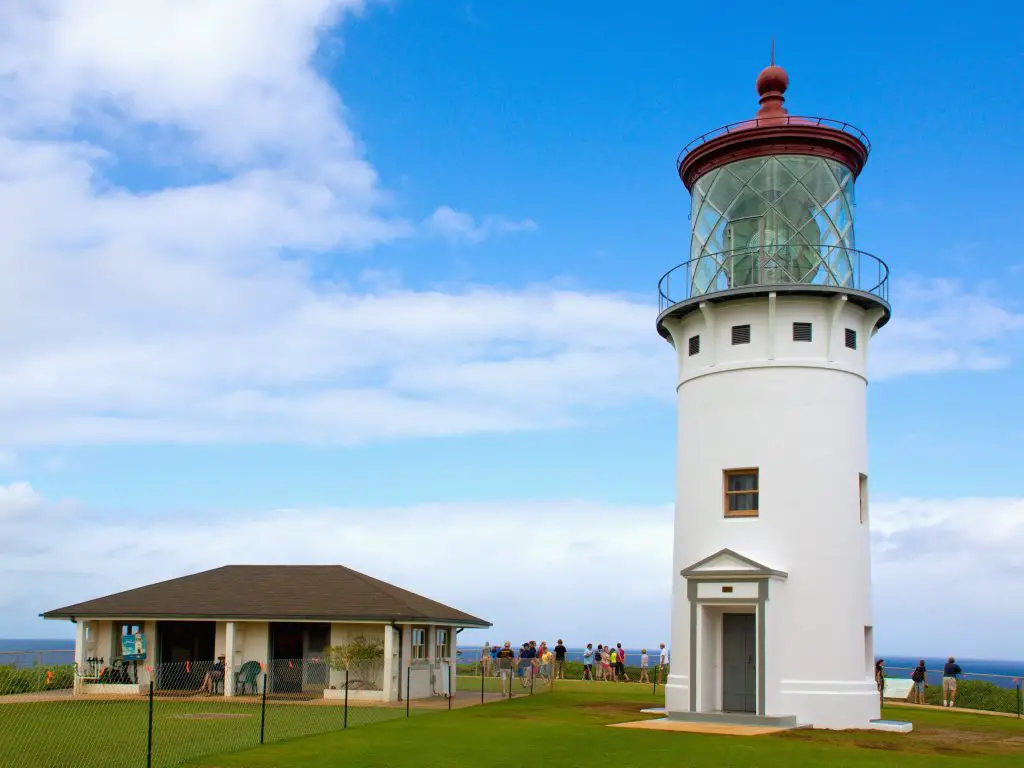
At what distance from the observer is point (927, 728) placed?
22969mm

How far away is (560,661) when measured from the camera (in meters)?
40.3

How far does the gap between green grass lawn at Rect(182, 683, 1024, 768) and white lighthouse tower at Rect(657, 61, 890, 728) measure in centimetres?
179

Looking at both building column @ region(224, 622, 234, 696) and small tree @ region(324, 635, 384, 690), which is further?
building column @ region(224, 622, 234, 696)

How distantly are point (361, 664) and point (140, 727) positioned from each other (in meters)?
8.39

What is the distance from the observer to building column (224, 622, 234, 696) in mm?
28828

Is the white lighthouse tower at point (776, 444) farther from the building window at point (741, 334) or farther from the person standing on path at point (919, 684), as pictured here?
the person standing on path at point (919, 684)

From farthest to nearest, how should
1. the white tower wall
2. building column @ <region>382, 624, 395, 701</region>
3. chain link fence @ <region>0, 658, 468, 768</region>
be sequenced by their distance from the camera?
building column @ <region>382, 624, 395, 701</region> < the white tower wall < chain link fence @ <region>0, 658, 468, 768</region>

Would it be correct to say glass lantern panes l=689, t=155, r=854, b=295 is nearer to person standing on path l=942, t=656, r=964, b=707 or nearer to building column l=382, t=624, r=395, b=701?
building column l=382, t=624, r=395, b=701

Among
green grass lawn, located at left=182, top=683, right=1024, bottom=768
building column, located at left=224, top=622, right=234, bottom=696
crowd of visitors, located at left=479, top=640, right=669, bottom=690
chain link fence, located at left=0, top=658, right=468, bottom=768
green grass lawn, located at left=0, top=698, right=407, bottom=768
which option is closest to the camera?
green grass lawn, located at left=182, top=683, right=1024, bottom=768

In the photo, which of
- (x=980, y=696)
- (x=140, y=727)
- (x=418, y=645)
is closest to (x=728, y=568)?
(x=418, y=645)

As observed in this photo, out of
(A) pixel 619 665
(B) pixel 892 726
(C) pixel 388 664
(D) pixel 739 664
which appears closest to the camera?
(B) pixel 892 726

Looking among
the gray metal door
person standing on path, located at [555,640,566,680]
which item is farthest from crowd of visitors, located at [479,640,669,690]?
the gray metal door

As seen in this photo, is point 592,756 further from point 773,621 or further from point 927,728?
point 927,728

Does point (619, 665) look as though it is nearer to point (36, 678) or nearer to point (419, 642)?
point (419, 642)
